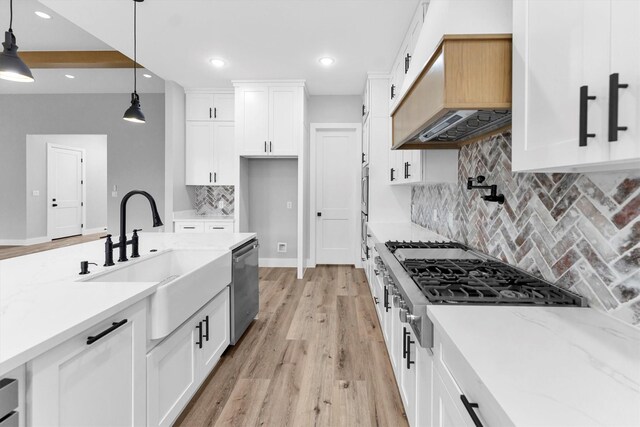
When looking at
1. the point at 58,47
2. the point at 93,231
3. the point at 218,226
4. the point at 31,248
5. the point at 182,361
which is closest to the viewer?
the point at 182,361

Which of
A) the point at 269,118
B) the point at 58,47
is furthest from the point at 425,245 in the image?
the point at 58,47

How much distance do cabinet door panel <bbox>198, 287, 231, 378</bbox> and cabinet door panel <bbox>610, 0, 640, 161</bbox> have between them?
6.45ft

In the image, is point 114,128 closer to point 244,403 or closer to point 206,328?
point 206,328

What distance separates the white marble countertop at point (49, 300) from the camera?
0.84 m

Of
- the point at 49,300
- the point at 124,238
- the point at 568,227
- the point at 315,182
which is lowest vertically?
the point at 49,300

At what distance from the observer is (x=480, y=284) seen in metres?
1.39

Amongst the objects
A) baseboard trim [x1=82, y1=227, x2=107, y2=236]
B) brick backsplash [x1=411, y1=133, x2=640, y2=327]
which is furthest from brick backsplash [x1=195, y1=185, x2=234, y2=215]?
baseboard trim [x1=82, y1=227, x2=107, y2=236]

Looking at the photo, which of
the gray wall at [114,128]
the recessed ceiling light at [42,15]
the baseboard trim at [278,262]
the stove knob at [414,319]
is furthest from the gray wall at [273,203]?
the stove knob at [414,319]

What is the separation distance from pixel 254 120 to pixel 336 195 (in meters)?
1.71

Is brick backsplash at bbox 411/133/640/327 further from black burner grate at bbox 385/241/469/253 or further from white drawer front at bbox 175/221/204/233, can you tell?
white drawer front at bbox 175/221/204/233

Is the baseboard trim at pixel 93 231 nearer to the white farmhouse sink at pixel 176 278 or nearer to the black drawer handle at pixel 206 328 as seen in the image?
the white farmhouse sink at pixel 176 278

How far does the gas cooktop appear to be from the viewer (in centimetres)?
118

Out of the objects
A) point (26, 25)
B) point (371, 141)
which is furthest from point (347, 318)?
point (26, 25)

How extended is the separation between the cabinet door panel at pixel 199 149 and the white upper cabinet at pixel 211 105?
140 mm
